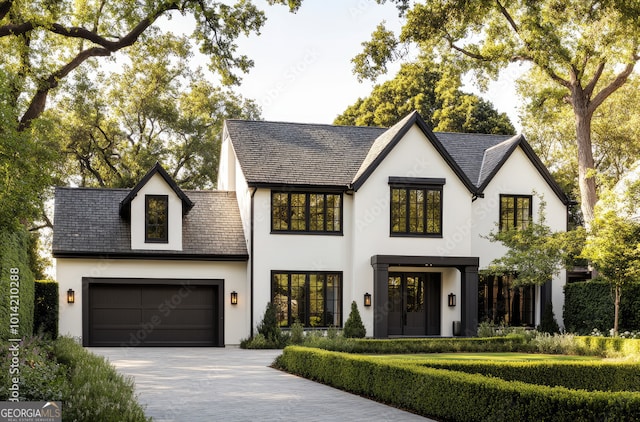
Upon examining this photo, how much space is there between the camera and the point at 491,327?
26.6 m

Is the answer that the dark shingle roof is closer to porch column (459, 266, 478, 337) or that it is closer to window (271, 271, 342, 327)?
window (271, 271, 342, 327)

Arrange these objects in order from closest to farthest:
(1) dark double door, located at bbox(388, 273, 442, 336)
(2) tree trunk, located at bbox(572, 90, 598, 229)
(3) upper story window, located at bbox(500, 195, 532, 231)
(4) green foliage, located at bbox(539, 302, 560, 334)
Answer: (1) dark double door, located at bbox(388, 273, 442, 336) < (4) green foliage, located at bbox(539, 302, 560, 334) < (3) upper story window, located at bbox(500, 195, 532, 231) < (2) tree trunk, located at bbox(572, 90, 598, 229)

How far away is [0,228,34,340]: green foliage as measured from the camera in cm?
1512

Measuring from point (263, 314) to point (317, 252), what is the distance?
289 centimetres

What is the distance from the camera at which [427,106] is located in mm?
47125

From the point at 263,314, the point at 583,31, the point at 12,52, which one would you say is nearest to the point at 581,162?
the point at 583,31

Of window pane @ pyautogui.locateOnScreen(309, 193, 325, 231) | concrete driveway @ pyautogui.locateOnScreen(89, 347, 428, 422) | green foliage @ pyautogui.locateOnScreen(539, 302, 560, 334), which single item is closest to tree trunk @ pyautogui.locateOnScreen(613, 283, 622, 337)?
green foliage @ pyautogui.locateOnScreen(539, 302, 560, 334)

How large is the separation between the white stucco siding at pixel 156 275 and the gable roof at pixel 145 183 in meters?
2.06

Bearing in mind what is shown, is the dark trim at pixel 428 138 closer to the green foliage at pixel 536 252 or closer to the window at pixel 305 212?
the window at pixel 305 212

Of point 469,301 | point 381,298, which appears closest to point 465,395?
point 381,298

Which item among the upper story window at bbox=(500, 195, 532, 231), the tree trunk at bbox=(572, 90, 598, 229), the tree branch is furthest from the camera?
the tree trunk at bbox=(572, 90, 598, 229)

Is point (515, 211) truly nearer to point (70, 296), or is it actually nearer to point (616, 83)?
point (616, 83)

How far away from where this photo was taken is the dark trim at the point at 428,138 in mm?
26609

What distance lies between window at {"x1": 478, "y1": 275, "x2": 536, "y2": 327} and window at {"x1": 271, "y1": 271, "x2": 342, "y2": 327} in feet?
19.1
